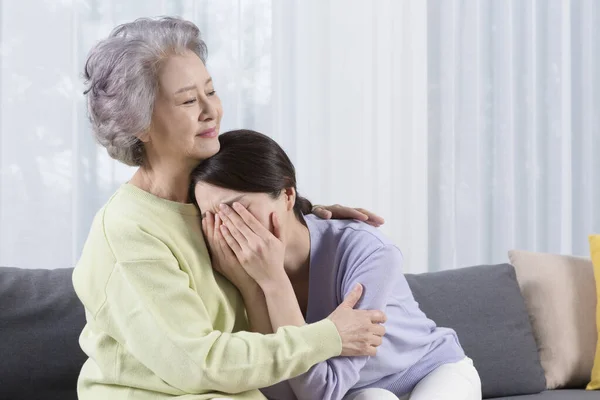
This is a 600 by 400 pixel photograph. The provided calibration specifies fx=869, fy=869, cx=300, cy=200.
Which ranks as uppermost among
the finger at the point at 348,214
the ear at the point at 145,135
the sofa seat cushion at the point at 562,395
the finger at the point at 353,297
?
the ear at the point at 145,135

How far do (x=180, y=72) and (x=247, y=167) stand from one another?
242mm

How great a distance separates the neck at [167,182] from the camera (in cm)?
187

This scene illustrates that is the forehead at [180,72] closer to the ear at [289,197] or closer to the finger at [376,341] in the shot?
the ear at [289,197]

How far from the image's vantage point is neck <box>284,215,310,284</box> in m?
1.99

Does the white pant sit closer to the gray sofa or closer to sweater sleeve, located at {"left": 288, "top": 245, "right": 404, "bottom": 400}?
sweater sleeve, located at {"left": 288, "top": 245, "right": 404, "bottom": 400}

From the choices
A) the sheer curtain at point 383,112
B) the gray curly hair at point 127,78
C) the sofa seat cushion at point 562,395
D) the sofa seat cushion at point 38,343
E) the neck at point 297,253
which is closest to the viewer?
the gray curly hair at point 127,78

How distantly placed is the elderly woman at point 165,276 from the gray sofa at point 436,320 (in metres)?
0.48

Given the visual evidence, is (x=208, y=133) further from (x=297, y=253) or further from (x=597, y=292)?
(x=597, y=292)

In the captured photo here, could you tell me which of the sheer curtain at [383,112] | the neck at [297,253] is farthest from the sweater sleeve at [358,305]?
the sheer curtain at [383,112]

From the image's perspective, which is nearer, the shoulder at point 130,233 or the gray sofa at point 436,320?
the shoulder at point 130,233

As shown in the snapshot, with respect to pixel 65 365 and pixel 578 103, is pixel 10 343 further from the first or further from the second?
pixel 578 103

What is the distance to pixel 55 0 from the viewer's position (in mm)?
3123

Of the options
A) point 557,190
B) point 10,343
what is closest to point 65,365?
point 10,343

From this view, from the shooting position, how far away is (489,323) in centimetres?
279
